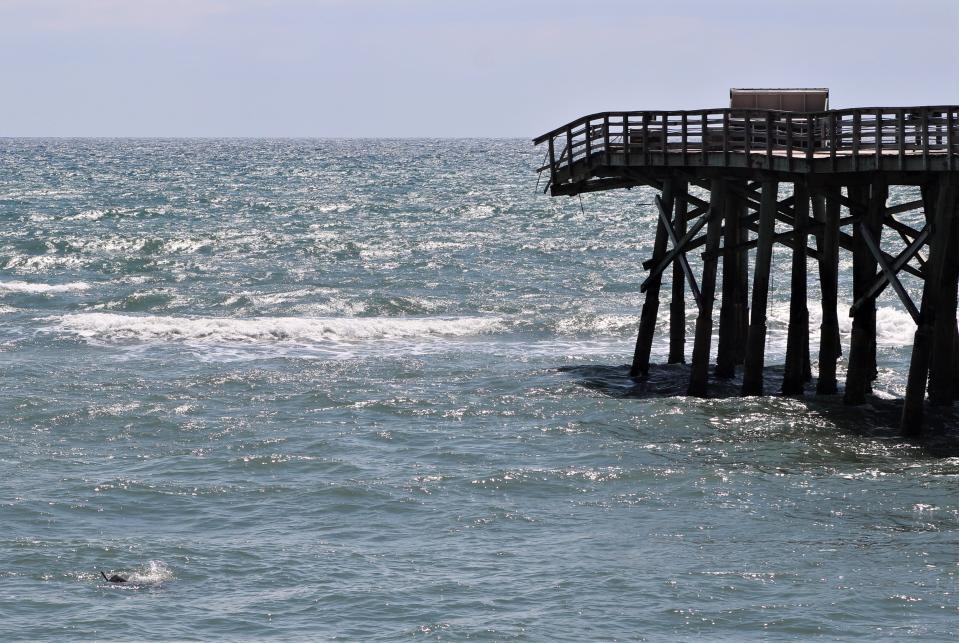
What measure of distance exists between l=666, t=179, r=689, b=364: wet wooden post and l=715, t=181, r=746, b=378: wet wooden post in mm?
870

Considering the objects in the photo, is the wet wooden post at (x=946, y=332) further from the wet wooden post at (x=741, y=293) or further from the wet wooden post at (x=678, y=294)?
the wet wooden post at (x=678, y=294)

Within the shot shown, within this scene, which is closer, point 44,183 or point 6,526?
point 6,526

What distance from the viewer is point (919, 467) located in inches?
769

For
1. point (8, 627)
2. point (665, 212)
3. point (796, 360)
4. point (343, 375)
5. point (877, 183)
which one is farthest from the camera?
point (343, 375)

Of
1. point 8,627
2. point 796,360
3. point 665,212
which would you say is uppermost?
point 665,212

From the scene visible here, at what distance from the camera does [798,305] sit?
23.3 m

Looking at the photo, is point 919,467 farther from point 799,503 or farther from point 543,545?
point 543,545

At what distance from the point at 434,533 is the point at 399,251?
34.0m

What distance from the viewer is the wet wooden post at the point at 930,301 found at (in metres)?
20.9

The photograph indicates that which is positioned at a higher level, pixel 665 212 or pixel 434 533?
pixel 665 212

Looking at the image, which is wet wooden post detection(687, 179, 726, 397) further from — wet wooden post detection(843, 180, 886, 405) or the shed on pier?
the shed on pier

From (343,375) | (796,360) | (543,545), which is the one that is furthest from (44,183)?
(543,545)

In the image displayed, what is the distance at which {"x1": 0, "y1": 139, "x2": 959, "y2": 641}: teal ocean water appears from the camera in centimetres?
1449

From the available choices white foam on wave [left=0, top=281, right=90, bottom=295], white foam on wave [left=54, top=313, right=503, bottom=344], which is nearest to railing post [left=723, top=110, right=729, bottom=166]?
white foam on wave [left=54, top=313, right=503, bottom=344]
